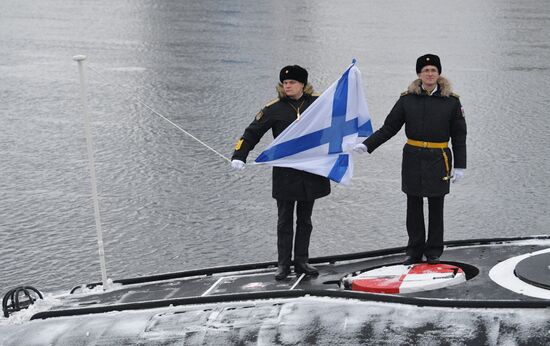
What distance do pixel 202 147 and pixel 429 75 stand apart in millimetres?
7436

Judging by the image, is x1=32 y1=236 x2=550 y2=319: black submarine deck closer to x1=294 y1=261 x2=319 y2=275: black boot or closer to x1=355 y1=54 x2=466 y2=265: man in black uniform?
x1=294 y1=261 x2=319 y2=275: black boot

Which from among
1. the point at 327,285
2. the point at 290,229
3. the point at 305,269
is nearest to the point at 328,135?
the point at 290,229

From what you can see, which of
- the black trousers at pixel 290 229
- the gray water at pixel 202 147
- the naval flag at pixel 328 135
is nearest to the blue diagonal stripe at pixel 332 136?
the naval flag at pixel 328 135

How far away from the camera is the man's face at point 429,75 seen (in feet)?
21.5

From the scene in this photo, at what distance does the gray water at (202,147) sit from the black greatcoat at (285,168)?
2.51 m

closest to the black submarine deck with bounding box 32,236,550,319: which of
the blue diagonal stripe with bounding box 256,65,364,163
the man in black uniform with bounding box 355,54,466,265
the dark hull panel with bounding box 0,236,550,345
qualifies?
the dark hull panel with bounding box 0,236,550,345

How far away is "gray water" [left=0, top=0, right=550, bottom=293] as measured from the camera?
979 cm

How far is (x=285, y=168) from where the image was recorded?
6812 millimetres

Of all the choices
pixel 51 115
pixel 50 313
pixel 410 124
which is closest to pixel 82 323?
pixel 50 313

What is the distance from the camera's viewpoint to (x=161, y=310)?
6.12 metres

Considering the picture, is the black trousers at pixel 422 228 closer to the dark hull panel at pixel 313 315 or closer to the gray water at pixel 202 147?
the dark hull panel at pixel 313 315

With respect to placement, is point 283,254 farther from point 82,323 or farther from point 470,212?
point 470,212

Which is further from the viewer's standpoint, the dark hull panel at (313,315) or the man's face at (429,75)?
the man's face at (429,75)

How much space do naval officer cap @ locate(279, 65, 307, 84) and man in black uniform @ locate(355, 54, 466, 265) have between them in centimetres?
60
